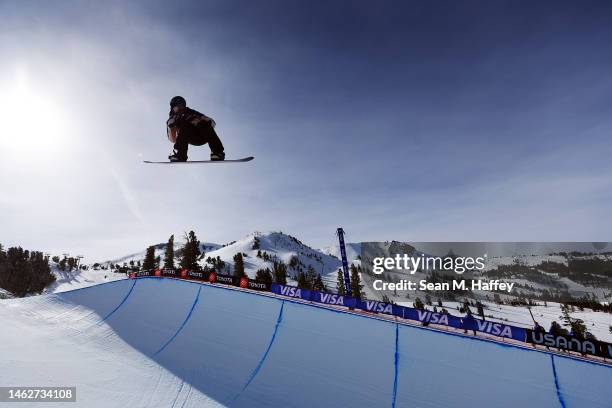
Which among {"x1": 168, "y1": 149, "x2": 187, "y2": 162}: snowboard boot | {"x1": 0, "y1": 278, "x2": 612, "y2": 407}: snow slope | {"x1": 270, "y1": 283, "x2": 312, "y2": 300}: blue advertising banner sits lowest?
{"x1": 0, "y1": 278, "x2": 612, "y2": 407}: snow slope

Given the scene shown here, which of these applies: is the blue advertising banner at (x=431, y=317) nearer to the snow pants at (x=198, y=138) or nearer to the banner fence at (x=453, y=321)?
the banner fence at (x=453, y=321)

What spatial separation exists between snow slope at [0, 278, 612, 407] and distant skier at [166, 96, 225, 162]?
766 cm

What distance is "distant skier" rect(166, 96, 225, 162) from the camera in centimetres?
712

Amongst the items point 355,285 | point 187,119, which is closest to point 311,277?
point 355,285

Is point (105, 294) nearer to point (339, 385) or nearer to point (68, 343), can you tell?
point (68, 343)

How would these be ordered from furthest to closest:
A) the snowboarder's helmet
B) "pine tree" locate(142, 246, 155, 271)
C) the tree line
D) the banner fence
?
"pine tree" locate(142, 246, 155, 271), the tree line, the banner fence, the snowboarder's helmet

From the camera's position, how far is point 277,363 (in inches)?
464

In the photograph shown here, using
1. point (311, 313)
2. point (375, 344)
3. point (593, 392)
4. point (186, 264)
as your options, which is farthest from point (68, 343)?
point (186, 264)

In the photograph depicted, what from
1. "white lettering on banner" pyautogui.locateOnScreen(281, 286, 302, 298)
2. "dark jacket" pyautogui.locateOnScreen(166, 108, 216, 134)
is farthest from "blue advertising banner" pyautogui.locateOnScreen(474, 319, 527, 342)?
"dark jacket" pyautogui.locateOnScreen(166, 108, 216, 134)

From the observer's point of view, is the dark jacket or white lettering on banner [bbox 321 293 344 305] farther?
white lettering on banner [bbox 321 293 344 305]

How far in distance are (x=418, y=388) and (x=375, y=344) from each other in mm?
2160

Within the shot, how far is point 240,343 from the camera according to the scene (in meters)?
13.1

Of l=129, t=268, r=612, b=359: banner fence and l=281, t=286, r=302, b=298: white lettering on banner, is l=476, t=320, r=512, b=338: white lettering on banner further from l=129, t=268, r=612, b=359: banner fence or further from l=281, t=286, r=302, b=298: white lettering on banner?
l=281, t=286, r=302, b=298: white lettering on banner

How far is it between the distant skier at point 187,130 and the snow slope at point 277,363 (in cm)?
766
